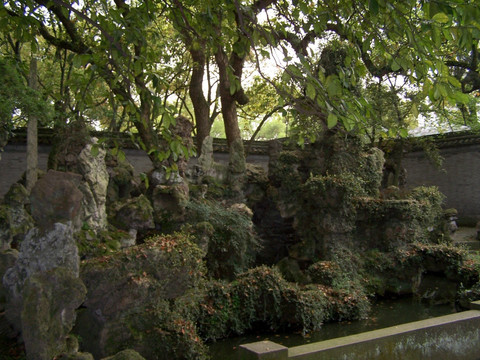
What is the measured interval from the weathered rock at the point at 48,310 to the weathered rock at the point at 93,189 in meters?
3.69

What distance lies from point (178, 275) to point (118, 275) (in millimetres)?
830

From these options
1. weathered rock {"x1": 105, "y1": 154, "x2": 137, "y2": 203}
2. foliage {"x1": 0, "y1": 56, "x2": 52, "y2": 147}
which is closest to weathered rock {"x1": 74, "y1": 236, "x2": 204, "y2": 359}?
foliage {"x1": 0, "y1": 56, "x2": 52, "y2": 147}

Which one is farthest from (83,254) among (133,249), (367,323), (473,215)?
(473,215)

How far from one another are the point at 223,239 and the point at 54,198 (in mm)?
A: 5328

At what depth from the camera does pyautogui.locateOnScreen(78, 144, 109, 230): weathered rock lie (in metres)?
8.43

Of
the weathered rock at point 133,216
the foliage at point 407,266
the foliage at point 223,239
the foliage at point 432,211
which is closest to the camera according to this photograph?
the weathered rock at point 133,216

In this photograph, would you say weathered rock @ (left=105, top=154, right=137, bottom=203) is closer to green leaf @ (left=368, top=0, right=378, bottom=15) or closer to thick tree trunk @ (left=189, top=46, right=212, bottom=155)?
thick tree trunk @ (left=189, top=46, right=212, bottom=155)

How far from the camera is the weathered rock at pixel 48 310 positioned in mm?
4508

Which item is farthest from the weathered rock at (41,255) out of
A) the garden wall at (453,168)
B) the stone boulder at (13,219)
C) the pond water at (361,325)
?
the garden wall at (453,168)

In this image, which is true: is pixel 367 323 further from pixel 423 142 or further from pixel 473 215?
pixel 473 215

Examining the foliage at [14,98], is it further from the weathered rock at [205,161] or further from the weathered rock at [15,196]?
the weathered rock at [205,161]

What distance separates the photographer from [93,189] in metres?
8.64

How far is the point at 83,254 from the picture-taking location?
7773 mm

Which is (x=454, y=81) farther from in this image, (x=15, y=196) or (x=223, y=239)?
(x=223, y=239)
